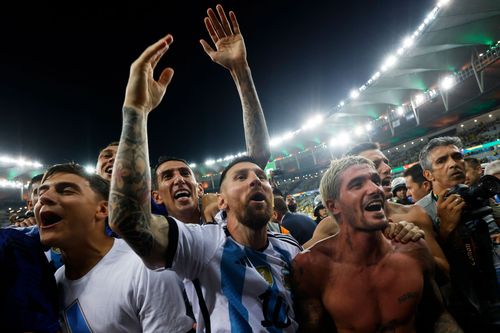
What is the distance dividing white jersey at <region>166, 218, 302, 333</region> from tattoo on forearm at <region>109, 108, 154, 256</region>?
184 mm

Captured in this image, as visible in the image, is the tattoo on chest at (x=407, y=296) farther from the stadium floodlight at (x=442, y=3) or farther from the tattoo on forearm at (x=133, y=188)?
the stadium floodlight at (x=442, y=3)

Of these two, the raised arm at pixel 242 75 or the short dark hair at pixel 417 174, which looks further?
the short dark hair at pixel 417 174

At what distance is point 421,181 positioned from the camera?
4930 millimetres

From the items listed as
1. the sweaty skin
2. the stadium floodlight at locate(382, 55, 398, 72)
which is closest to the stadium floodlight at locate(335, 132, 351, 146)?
the stadium floodlight at locate(382, 55, 398, 72)

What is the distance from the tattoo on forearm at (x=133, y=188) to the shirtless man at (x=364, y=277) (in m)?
1.08

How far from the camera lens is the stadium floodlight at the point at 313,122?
125 feet

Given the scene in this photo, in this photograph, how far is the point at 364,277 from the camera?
1954mm

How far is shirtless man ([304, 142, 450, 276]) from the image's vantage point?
2.25 meters

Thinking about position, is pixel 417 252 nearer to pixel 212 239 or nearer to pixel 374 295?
pixel 374 295

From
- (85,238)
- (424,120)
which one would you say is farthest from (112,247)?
(424,120)

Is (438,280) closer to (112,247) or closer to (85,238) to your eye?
(112,247)

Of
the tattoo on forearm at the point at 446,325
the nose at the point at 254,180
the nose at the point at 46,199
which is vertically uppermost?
the nose at the point at 46,199

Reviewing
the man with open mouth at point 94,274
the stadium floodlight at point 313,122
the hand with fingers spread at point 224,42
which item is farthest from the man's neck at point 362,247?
the stadium floodlight at point 313,122

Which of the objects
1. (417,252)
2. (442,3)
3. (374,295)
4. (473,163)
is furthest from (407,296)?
(442,3)
